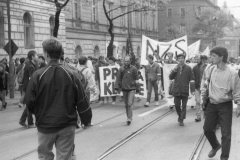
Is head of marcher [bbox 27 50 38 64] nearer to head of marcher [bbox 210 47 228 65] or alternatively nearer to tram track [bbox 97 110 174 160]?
tram track [bbox 97 110 174 160]

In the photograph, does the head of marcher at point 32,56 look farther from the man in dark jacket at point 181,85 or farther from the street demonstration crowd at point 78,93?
the man in dark jacket at point 181,85

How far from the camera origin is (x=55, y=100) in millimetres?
4172

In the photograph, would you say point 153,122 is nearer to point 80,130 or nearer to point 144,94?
point 80,130

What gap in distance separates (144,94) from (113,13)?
85.1 feet

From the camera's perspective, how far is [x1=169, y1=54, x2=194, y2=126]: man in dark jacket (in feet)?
32.5

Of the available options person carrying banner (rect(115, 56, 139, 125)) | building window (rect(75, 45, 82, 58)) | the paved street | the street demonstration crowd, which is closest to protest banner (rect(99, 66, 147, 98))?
the paved street

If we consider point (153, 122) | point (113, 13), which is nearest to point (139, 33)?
point (113, 13)

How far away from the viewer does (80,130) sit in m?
9.43

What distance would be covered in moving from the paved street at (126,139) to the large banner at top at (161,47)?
17.5ft

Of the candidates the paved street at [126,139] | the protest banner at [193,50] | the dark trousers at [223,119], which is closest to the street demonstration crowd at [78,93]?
the dark trousers at [223,119]

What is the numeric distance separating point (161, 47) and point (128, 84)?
24.8 feet

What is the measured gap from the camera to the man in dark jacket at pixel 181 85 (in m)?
9.91

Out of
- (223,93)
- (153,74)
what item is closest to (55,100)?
(223,93)

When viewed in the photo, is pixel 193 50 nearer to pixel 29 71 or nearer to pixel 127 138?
pixel 29 71
